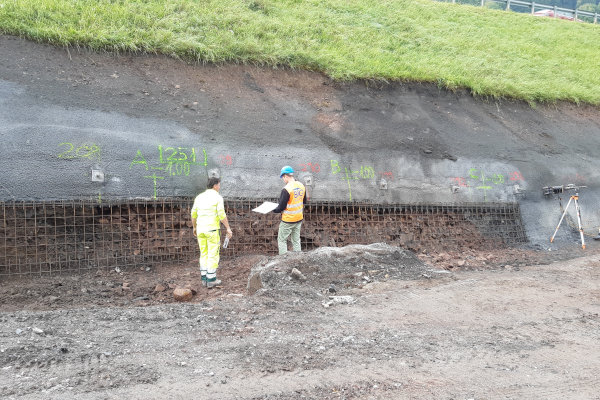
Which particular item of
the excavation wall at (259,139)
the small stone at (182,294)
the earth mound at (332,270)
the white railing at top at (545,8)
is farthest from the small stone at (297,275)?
the white railing at top at (545,8)

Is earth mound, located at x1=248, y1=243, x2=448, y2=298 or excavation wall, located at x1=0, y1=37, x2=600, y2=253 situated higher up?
excavation wall, located at x1=0, y1=37, x2=600, y2=253

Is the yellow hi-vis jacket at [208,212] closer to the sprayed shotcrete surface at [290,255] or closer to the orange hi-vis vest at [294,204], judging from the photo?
the sprayed shotcrete surface at [290,255]

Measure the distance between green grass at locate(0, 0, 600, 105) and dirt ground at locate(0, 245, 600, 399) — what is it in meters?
4.64

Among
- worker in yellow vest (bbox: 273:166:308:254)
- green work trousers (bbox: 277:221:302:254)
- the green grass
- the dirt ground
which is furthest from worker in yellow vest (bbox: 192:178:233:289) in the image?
the green grass

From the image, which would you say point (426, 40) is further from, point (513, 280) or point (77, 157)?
point (77, 157)

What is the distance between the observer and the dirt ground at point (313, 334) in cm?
371

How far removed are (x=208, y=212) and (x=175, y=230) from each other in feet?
4.69

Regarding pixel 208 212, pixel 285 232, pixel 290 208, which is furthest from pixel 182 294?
pixel 290 208

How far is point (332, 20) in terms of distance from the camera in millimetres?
13289

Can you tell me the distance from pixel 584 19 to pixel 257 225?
81.5 ft

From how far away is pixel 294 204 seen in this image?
24.9 ft

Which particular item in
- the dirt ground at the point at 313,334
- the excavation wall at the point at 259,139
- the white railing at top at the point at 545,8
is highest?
the white railing at top at the point at 545,8

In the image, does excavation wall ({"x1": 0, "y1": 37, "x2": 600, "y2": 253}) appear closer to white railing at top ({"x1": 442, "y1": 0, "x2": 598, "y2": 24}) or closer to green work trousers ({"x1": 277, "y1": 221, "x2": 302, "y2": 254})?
green work trousers ({"x1": 277, "y1": 221, "x2": 302, "y2": 254})

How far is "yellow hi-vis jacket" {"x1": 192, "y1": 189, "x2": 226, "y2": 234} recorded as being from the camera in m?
6.81
